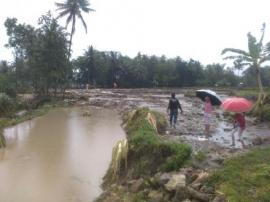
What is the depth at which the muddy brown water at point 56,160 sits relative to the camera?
11.2 metres

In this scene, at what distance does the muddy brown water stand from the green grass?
3.82 m

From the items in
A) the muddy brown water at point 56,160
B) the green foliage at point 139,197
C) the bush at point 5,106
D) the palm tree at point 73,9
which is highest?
the palm tree at point 73,9

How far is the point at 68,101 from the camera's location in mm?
39781

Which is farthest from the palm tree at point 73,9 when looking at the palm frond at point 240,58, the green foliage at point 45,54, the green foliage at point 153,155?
the green foliage at point 153,155

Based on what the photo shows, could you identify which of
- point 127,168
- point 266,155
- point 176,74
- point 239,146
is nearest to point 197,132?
point 239,146

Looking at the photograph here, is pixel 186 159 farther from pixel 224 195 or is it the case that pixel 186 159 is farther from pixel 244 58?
pixel 244 58

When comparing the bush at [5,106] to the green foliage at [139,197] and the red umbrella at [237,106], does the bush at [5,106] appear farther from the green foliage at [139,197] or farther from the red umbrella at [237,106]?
the green foliage at [139,197]

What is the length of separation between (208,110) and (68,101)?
2582cm

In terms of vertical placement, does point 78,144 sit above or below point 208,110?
below

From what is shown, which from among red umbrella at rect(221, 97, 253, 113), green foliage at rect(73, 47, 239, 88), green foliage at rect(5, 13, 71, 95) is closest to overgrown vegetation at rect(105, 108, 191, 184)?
red umbrella at rect(221, 97, 253, 113)

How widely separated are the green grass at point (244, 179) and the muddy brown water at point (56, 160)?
382 centimetres

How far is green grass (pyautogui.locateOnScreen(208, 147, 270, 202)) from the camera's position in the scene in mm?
7364

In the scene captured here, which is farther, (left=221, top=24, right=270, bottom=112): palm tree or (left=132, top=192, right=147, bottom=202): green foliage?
(left=221, top=24, right=270, bottom=112): palm tree

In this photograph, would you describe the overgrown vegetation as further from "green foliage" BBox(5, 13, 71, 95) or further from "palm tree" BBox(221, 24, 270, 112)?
"green foliage" BBox(5, 13, 71, 95)
